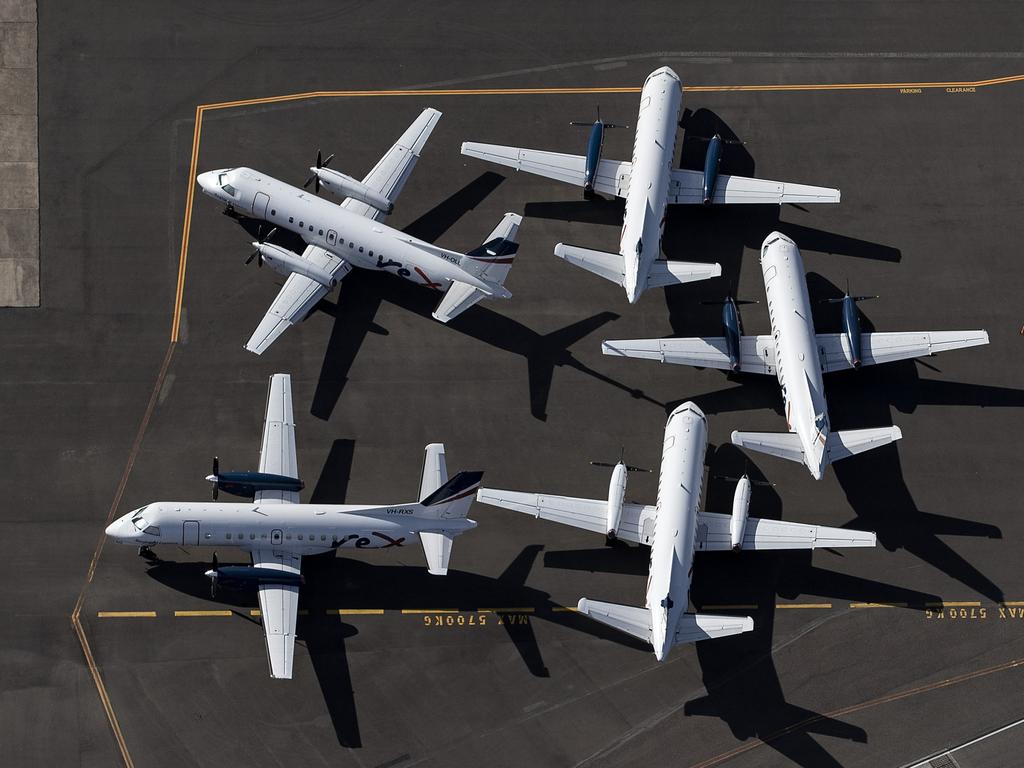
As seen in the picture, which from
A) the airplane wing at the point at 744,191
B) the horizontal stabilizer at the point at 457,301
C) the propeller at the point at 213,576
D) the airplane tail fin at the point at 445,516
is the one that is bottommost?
the propeller at the point at 213,576

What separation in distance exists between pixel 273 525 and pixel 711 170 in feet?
100

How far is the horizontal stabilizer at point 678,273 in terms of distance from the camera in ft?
204

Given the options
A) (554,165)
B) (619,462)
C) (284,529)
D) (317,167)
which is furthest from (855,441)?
(317,167)

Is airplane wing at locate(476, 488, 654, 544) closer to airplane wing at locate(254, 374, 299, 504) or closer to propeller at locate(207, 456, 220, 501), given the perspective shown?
airplane wing at locate(254, 374, 299, 504)

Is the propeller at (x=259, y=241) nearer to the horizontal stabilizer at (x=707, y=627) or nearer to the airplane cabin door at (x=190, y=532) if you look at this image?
the airplane cabin door at (x=190, y=532)

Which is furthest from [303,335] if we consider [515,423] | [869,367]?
[869,367]

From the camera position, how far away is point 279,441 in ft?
200

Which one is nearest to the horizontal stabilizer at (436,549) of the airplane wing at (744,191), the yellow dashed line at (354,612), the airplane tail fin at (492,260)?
the yellow dashed line at (354,612)

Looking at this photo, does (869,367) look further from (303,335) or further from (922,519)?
(303,335)

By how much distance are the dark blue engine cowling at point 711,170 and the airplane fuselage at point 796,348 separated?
421cm

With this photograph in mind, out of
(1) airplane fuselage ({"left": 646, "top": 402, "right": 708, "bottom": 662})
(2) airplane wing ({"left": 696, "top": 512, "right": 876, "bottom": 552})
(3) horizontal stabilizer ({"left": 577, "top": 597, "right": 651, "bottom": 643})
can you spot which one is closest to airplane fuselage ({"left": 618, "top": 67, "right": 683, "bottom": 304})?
(1) airplane fuselage ({"left": 646, "top": 402, "right": 708, "bottom": 662})

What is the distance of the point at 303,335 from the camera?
64.8 metres

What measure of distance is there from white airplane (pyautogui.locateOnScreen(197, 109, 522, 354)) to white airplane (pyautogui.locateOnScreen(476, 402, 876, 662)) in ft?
37.8

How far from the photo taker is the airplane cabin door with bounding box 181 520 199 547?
58.2 meters
